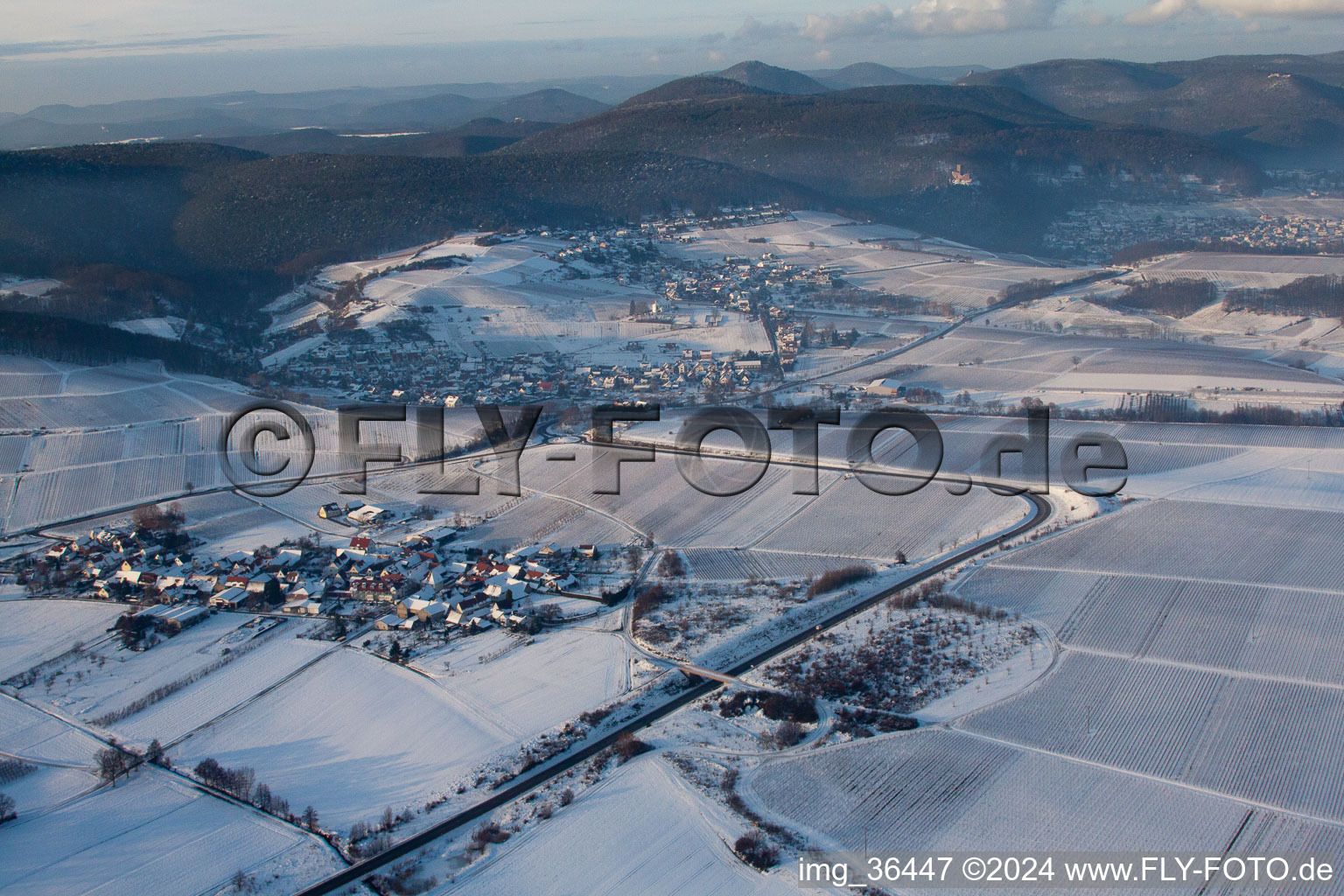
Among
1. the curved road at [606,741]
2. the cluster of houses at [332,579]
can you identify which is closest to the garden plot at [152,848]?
the curved road at [606,741]

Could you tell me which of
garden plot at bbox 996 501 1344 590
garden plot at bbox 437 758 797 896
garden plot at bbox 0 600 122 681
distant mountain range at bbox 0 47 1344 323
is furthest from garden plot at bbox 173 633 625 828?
distant mountain range at bbox 0 47 1344 323

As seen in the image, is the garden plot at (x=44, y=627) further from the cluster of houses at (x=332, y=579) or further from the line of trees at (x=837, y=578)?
the line of trees at (x=837, y=578)

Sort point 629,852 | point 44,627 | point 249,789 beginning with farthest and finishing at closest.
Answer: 1. point 44,627
2. point 249,789
3. point 629,852

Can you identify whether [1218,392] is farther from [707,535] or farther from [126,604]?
[126,604]

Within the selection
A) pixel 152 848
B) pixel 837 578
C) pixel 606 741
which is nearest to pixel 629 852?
pixel 606 741

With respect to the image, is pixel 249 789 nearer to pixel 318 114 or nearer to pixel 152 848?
pixel 152 848

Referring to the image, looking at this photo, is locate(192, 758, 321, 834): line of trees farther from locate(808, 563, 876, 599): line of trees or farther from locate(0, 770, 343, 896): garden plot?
locate(808, 563, 876, 599): line of trees
